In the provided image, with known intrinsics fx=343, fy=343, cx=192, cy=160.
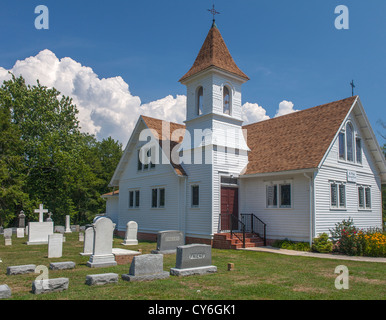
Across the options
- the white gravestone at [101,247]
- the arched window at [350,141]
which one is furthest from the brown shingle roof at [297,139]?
the white gravestone at [101,247]

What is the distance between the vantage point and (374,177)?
73.4 ft

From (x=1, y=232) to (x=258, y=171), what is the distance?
21.8 m

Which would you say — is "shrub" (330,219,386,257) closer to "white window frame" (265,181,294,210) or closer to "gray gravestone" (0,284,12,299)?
"white window frame" (265,181,294,210)

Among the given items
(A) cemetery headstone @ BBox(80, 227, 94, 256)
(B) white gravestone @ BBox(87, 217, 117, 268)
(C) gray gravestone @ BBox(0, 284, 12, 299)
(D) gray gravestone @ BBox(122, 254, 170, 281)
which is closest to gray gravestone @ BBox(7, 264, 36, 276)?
(B) white gravestone @ BBox(87, 217, 117, 268)

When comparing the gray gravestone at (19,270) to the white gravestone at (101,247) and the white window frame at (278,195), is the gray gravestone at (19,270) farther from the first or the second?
the white window frame at (278,195)

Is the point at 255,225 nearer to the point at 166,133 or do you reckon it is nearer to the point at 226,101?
the point at 226,101

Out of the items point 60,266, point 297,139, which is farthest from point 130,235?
point 297,139

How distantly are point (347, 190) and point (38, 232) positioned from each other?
17.9m

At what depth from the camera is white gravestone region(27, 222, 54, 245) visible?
19625mm

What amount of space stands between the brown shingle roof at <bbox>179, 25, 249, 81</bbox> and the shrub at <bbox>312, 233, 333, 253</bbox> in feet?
32.7

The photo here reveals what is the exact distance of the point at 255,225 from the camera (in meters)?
19.0

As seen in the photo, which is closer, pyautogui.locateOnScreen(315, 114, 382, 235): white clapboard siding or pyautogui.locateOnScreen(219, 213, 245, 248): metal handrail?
pyautogui.locateOnScreen(315, 114, 382, 235): white clapboard siding
